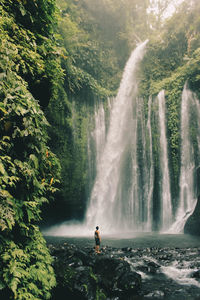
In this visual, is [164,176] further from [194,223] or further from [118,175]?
[194,223]

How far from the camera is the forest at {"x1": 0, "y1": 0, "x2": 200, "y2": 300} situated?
9.68 feet

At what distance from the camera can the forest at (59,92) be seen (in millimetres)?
2949

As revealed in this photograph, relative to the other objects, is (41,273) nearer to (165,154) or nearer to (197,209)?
(197,209)

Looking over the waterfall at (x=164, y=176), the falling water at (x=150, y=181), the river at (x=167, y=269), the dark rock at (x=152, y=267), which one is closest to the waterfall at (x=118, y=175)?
the falling water at (x=150, y=181)

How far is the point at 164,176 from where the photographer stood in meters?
18.1

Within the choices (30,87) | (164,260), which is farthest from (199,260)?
(30,87)

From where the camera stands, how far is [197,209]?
13391 mm

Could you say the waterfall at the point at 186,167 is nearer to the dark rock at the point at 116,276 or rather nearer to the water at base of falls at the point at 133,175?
the water at base of falls at the point at 133,175

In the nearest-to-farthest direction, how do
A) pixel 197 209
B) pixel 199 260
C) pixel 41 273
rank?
pixel 41 273
pixel 199 260
pixel 197 209

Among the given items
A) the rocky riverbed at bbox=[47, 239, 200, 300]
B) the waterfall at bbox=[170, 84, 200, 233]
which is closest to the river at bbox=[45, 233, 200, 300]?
the rocky riverbed at bbox=[47, 239, 200, 300]

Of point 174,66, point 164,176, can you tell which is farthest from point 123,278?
point 174,66

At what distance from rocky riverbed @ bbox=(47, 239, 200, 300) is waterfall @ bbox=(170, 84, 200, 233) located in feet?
26.2

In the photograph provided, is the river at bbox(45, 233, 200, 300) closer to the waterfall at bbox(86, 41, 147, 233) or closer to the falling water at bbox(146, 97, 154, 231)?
the falling water at bbox(146, 97, 154, 231)

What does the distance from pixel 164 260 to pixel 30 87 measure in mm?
7322
